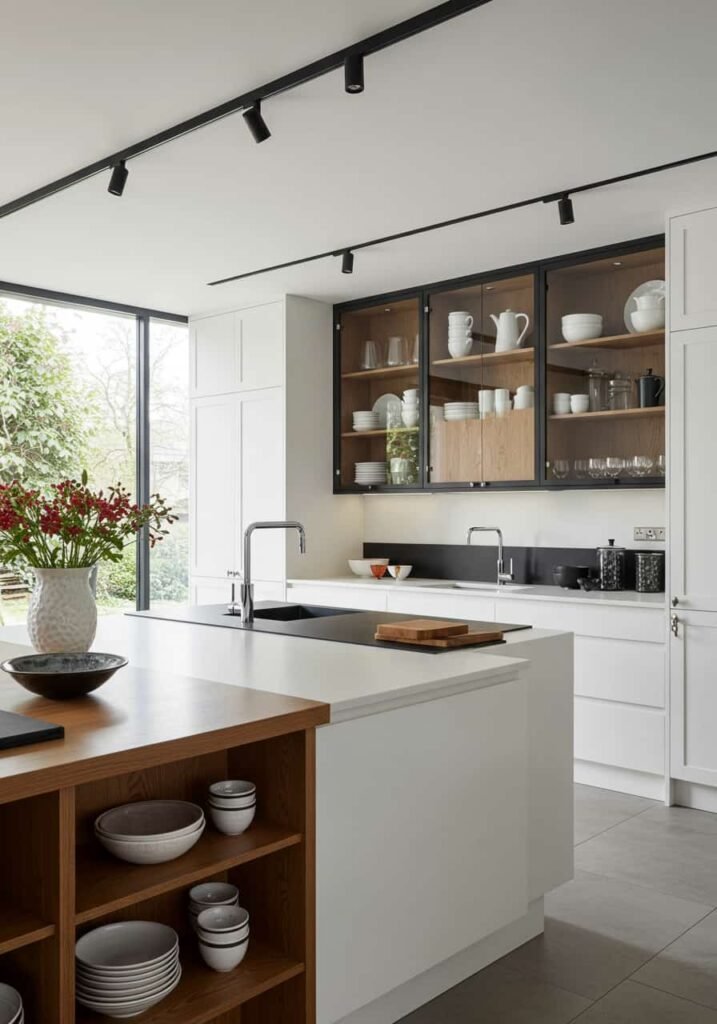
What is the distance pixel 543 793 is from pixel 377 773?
847 millimetres

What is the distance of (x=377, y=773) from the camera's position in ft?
6.37

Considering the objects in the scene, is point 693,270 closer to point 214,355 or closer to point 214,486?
point 214,355

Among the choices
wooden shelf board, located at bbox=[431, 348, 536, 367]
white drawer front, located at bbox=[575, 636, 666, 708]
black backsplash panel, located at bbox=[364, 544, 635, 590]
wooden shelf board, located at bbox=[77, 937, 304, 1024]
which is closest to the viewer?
wooden shelf board, located at bbox=[77, 937, 304, 1024]

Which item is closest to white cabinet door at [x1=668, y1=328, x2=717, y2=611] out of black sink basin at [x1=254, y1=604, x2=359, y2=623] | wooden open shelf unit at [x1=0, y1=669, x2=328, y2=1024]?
black sink basin at [x1=254, y1=604, x2=359, y2=623]

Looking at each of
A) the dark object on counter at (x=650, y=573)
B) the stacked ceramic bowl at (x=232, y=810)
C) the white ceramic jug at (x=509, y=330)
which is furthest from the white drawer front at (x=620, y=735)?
the stacked ceramic bowl at (x=232, y=810)

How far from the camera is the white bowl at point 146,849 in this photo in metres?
1.60

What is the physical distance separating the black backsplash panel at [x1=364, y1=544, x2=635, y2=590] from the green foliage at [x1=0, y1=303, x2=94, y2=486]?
2325 millimetres

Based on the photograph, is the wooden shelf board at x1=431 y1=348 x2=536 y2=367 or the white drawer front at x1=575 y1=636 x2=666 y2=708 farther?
the wooden shelf board at x1=431 y1=348 x2=536 y2=367

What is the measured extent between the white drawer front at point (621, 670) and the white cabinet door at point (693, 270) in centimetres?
142

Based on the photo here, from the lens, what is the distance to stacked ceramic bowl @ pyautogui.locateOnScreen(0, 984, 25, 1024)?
4.53 ft

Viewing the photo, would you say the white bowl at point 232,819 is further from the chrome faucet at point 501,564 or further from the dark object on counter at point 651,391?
the chrome faucet at point 501,564

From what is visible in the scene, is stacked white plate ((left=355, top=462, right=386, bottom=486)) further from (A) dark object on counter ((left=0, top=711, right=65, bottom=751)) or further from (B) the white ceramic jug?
(A) dark object on counter ((left=0, top=711, right=65, bottom=751))

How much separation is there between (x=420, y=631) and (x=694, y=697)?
1.79 meters


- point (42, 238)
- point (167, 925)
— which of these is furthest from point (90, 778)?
point (42, 238)
